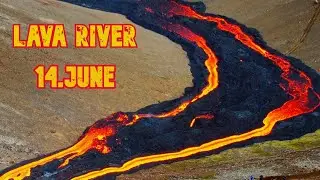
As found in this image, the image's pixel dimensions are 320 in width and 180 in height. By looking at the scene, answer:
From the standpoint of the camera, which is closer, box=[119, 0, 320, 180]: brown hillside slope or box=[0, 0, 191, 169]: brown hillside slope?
box=[119, 0, 320, 180]: brown hillside slope

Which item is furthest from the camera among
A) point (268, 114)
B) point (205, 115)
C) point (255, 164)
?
point (268, 114)

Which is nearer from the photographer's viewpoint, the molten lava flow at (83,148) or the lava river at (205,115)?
the molten lava flow at (83,148)

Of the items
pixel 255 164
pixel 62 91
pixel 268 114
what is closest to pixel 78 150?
pixel 62 91

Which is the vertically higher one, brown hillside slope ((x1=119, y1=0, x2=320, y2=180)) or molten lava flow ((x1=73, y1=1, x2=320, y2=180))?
molten lava flow ((x1=73, y1=1, x2=320, y2=180))

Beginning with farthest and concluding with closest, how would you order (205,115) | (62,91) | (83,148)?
(62,91)
(205,115)
(83,148)

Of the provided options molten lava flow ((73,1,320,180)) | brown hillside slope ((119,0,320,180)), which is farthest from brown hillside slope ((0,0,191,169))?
brown hillside slope ((119,0,320,180))

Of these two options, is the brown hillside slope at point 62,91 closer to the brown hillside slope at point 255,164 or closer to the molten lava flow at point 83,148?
the molten lava flow at point 83,148

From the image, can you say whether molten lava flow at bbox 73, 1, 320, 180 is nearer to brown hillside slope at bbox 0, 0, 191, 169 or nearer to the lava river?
the lava river

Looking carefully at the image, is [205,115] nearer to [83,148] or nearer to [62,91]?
[83,148]

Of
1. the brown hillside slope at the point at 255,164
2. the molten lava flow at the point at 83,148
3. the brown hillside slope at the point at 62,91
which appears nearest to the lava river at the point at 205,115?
the molten lava flow at the point at 83,148
